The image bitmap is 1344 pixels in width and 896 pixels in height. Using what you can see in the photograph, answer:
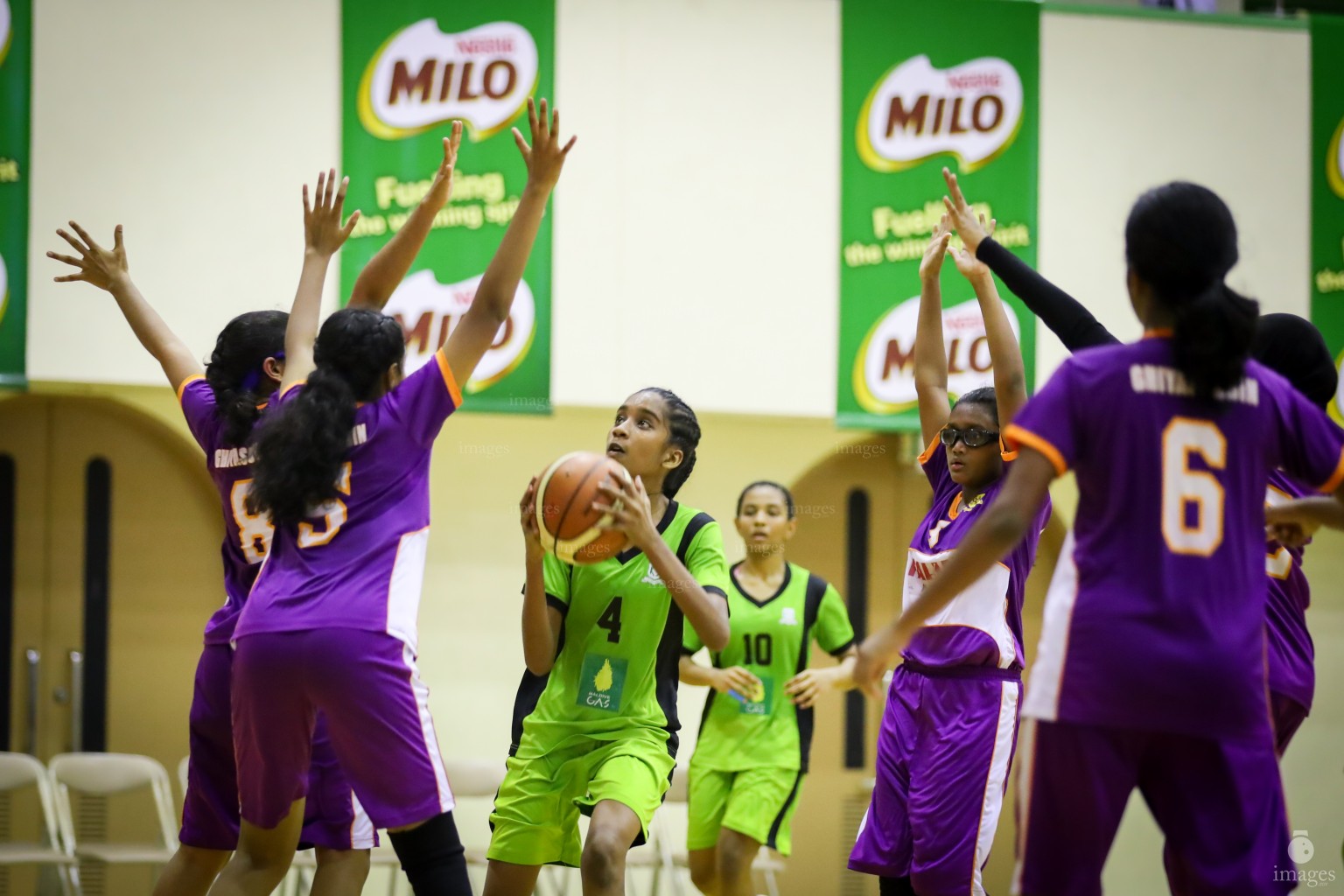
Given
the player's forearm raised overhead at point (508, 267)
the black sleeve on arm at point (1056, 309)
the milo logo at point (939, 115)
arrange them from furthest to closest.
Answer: the milo logo at point (939, 115) → the player's forearm raised overhead at point (508, 267) → the black sleeve on arm at point (1056, 309)

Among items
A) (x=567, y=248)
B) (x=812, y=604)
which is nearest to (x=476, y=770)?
(x=812, y=604)

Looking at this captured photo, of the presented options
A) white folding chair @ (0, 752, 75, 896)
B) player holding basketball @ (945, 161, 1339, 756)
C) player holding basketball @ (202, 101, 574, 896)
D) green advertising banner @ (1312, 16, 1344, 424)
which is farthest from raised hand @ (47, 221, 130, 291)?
green advertising banner @ (1312, 16, 1344, 424)

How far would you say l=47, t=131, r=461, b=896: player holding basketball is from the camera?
13.8 feet

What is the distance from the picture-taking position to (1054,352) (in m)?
8.14

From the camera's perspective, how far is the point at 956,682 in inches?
173

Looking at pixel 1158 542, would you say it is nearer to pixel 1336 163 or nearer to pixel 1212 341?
pixel 1212 341

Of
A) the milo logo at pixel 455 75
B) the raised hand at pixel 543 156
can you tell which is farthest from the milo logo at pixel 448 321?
the raised hand at pixel 543 156

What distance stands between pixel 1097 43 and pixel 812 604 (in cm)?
405

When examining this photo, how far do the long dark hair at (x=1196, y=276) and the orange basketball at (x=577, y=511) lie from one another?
158 centimetres

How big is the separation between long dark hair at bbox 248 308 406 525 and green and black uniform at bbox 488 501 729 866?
43.4 inches

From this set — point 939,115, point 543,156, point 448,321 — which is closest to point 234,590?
point 543,156

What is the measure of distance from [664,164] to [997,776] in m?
4.61

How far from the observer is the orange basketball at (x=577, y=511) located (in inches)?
154

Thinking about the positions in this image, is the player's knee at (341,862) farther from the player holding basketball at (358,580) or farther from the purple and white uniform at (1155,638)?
the purple and white uniform at (1155,638)
